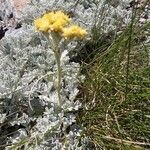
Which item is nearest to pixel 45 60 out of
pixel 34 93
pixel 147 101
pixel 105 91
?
pixel 34 93

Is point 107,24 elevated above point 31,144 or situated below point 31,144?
above

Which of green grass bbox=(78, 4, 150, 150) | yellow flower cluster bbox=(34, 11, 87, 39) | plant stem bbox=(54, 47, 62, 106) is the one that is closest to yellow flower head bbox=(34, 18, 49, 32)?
yellow flower cluster bbox=(34, 11, 87, 39)

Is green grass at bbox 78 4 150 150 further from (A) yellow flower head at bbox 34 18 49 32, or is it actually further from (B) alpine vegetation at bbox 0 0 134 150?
(A) yellow flower head at bbox 34 18 49 32

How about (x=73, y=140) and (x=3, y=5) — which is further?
(x=3, y=5)

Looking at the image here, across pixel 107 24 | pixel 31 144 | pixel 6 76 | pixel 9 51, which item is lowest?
pixel 31 144

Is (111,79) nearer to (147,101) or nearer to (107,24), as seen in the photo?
(147,101)

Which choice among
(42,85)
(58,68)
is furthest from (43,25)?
(42,85)

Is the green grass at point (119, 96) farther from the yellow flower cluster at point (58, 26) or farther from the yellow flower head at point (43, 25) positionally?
the yellow flower head at point (43, 25)

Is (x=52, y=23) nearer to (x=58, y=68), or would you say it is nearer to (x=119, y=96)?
(x=58, y=68)
